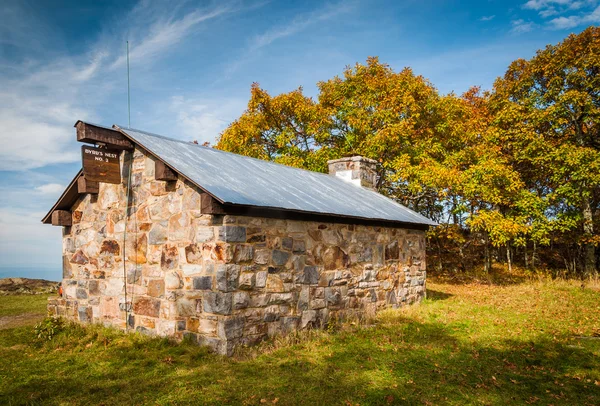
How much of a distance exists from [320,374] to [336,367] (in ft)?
1.35

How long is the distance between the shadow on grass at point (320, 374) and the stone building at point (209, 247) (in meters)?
0.65

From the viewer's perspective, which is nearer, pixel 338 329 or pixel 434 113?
pixel 338 329

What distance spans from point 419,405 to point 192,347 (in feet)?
11.3

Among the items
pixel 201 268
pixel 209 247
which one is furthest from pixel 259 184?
pixel 201 268

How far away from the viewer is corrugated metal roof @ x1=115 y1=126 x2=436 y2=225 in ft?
22.7

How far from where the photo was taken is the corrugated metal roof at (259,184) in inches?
273

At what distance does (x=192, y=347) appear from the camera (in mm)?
6562

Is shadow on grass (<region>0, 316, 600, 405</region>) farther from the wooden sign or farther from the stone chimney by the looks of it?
the stone chimney

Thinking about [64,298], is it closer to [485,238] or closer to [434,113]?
[434,113]

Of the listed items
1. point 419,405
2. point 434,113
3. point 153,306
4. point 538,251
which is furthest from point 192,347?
point 538,251

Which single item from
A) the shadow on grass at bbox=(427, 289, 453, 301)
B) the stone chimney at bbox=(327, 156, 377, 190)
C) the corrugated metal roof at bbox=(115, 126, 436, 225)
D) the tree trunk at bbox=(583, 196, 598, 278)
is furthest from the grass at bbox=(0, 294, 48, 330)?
the tree trunk at bbox=(583, 196, 598, 278)

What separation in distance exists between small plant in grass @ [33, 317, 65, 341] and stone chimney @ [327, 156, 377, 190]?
8.45 metres

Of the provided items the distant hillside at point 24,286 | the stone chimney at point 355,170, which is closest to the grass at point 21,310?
the distant hillside at point 24,286

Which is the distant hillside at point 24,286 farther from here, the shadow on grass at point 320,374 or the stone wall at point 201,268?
the shadow on grass at point 320,374
